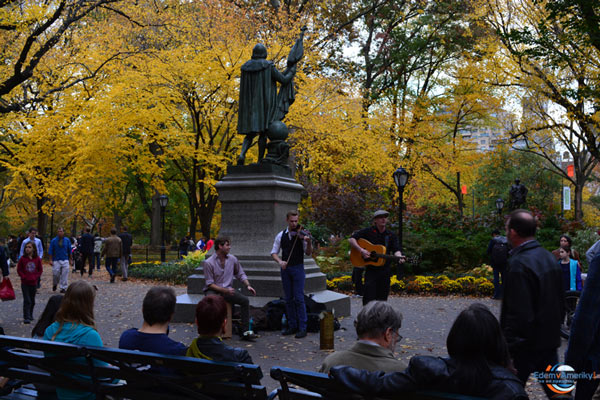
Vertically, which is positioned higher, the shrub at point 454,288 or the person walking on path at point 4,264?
the person walking on path at point 4,264

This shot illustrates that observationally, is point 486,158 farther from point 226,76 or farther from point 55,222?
point 55,222

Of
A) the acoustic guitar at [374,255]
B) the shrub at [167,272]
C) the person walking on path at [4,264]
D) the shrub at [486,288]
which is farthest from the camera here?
the shrub at [167,272]

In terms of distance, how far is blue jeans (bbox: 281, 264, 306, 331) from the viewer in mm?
8734

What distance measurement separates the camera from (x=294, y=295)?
8.87 m

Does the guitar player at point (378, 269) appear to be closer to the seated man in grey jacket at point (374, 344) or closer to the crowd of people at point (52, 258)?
the seated man in grey jacket at point (374, 344)

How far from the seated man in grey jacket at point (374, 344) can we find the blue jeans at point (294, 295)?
17.4 ft

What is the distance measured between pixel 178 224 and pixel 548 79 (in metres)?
35.6

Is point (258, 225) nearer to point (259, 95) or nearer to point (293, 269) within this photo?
point (293, 269)

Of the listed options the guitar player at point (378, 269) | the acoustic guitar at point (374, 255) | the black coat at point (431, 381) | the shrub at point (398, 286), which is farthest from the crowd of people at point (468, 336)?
the shrub at point (398, 286)

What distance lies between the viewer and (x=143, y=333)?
393 centimetres

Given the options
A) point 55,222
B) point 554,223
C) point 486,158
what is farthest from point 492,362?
point 55,222

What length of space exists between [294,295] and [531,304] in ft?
18.0

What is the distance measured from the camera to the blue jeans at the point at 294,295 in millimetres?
8734

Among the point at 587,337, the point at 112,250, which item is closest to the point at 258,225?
the point at 587,337
